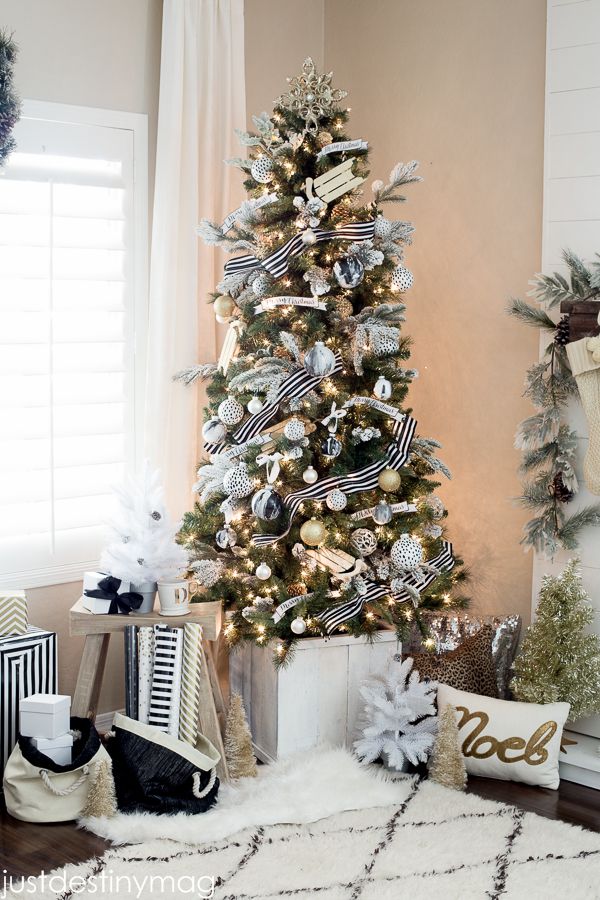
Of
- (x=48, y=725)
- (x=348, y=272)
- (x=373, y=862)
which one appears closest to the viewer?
(x=373, y=862)

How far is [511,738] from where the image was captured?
118 inches

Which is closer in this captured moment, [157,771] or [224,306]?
[157,771]

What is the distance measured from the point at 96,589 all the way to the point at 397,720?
39.6 inches

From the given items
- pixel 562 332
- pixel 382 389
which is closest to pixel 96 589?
pixel 382 389

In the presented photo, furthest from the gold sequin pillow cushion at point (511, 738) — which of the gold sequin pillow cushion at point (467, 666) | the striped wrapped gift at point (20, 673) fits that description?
the striped wrapped gift at point (20, 673)

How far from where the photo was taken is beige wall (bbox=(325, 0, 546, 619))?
11.3ft

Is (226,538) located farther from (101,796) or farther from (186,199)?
(186,199)

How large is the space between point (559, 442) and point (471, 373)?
52cm

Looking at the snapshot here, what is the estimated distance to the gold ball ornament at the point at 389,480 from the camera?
307 cm

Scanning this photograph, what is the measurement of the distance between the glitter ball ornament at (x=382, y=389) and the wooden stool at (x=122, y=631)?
2.75ft

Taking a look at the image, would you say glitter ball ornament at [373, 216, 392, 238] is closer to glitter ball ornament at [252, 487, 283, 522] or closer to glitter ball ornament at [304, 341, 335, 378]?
glitter ball ornament at [304, 341, 335, 378]

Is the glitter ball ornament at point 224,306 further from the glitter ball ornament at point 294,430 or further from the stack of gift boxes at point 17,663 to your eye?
the stack of gift boxes at point 17,663

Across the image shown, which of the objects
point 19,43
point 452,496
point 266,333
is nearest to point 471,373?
point 452,496

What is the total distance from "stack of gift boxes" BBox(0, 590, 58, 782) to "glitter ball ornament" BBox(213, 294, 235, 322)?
110 cm
